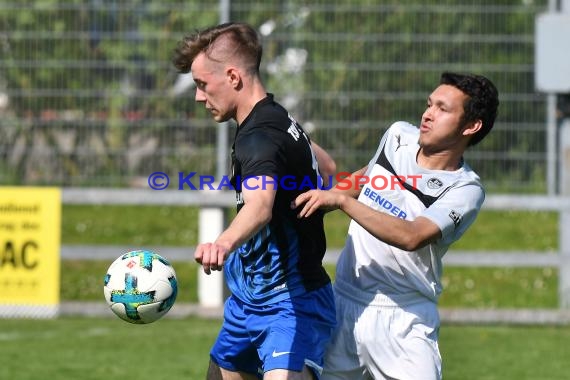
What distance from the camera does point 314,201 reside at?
4.47 meters

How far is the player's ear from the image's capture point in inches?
202

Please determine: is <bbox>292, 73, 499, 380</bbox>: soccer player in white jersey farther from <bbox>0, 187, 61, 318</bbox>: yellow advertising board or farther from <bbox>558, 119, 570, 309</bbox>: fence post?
<bbox>0, 187, 61, 318</bbox>: yellow advertising board

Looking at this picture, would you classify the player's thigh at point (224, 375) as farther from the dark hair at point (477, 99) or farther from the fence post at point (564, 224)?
the fence post at point (564, 224)

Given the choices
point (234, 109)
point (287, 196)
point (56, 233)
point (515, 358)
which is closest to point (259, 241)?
point (287, 196)

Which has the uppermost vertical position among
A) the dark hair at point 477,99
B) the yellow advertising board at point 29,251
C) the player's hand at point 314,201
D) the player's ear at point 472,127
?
the dark hair at point 477,99

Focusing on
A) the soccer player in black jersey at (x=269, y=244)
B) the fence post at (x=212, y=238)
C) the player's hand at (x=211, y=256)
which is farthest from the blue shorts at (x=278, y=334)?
the fence post at (x=212, y=238)

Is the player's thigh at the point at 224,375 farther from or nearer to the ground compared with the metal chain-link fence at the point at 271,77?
nearer to the ground

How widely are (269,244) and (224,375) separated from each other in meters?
0.65

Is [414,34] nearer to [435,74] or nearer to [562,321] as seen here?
[435,74]

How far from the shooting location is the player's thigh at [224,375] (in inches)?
199

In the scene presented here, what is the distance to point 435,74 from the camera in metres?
10.4

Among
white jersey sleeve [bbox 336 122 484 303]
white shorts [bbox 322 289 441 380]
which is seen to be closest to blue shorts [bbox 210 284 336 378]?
white shorts [bbox 322 289 441 380]

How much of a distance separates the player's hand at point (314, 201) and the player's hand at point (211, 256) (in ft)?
1.64

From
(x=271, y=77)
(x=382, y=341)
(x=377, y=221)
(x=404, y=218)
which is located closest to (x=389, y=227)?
(x=377, y=221)
